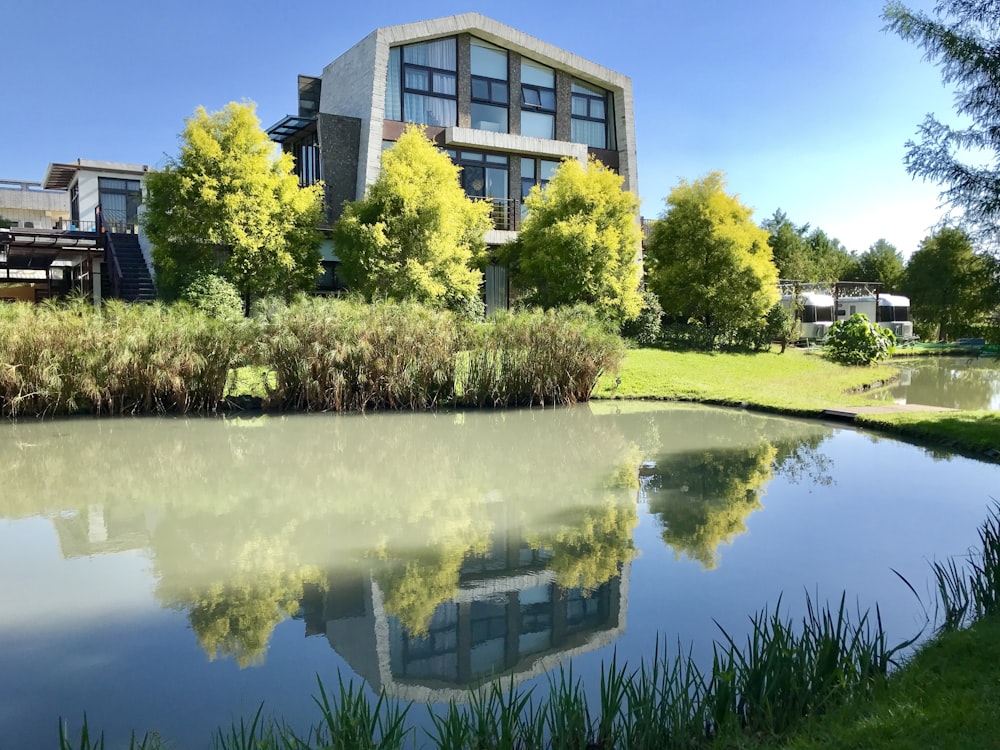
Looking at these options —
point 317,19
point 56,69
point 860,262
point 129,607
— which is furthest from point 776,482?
point 860,262

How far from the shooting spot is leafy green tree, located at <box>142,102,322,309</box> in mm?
18312

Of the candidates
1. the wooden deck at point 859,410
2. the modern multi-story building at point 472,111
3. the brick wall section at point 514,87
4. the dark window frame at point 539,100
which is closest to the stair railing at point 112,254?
the modern multi-story building at point 472,111

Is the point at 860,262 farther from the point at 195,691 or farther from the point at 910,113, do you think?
the point at 195,691

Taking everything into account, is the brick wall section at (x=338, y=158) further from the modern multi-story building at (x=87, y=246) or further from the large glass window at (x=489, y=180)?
the modern multi-story building at (x=87, y=246)

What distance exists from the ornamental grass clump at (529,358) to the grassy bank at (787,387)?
1360mm

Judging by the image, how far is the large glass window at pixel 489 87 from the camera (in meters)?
24.9

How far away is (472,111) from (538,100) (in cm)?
262

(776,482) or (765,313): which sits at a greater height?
(765,313)

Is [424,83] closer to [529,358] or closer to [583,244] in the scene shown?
[583,244]

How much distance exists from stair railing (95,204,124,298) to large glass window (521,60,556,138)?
12.9 meters

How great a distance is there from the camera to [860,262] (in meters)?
47.3

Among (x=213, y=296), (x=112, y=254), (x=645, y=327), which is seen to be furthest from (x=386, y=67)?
(x=645, y=327)

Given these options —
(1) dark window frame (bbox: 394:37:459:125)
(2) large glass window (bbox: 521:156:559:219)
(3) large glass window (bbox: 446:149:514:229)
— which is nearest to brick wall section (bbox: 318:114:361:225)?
(1) dark window frame (bbox: 394:37:459:125)

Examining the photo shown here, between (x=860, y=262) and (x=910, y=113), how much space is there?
42802mm
